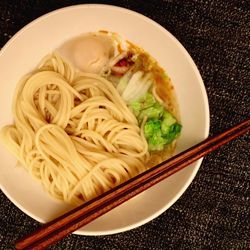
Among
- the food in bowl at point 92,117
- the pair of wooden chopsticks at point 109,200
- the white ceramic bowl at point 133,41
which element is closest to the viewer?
the pair of wooden chopsticks at point 109,200

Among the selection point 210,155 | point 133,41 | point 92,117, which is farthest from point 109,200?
point 133,41

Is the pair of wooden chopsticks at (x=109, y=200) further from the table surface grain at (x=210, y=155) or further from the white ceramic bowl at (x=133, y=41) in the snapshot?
the table surface grain at (x=210, y=155)

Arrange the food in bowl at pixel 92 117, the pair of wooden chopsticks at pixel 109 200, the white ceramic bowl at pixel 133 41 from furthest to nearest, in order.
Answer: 1. the food in bowl at pixel 92 117
2. the white ceramic bowl at pixel 133 41
3. the pair of wooden chopsticks at pixel 109 200

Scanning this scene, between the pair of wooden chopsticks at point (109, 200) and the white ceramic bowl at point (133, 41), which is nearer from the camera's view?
the pair of wooden chopsticks at point (109, 200)

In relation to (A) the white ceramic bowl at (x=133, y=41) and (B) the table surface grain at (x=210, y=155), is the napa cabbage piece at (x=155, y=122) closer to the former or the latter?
(A) the white ceramic bowl at (x=133, y=41)

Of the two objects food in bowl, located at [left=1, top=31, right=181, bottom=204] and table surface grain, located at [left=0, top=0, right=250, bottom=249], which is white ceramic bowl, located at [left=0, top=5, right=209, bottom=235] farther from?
table surface grain, located at [left=0, top=0, right=250, bottom=249]

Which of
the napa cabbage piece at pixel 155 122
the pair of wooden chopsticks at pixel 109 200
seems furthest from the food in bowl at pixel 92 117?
the pair of wooden chopsticks at pixel 109 200

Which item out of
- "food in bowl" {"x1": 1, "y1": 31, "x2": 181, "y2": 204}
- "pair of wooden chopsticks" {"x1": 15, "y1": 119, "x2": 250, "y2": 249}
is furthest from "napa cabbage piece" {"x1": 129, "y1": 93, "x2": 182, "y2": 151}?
"pair of wooden chopsticks" {"x1": 15, "y1": 119, "x2": 250, "y2": 249}
